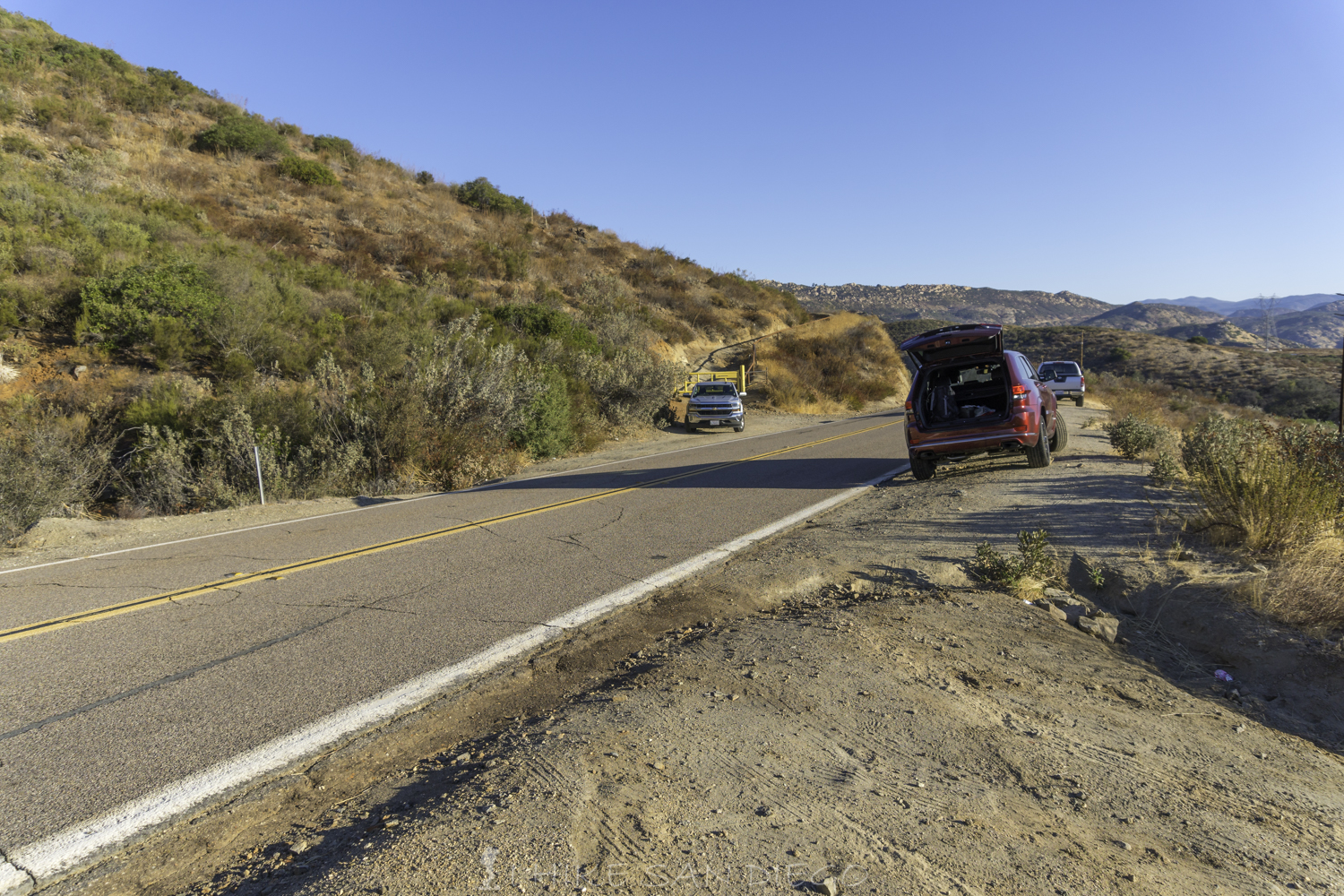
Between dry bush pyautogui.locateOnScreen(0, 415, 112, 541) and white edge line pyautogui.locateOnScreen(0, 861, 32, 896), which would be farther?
dry bush pyautogui.locateOnScreen(0, 415, 112, 541)

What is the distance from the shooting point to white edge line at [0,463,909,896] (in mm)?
2816

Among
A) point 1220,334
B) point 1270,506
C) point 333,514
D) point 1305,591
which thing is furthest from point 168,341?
point 1220,334

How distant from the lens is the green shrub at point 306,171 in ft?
118

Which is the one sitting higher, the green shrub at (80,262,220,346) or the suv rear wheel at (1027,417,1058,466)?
the green shrub at (80,262,220,346)

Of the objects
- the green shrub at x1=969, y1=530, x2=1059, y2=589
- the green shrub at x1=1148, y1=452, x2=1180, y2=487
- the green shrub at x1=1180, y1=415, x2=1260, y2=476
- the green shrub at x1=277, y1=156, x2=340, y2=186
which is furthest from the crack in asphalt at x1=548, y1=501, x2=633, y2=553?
the green shrub at x1=277, y1=156, x2=340, y2=186

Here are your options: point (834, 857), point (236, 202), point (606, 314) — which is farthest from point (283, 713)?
point (236, 202)

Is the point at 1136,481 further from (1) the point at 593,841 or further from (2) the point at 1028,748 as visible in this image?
(1) the point at 593,841

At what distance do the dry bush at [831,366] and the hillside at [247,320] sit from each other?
1.61 metres

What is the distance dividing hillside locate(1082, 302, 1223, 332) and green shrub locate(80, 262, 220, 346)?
114m

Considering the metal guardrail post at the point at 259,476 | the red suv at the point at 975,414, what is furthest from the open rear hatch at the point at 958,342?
the metal guardrail post at the point at 259,476

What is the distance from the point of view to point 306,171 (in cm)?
3622

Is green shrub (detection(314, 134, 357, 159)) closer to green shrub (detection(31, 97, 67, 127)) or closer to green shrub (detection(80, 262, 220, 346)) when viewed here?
green shrub (detection(31, 97, 67, 127))

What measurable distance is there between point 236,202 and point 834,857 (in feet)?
117

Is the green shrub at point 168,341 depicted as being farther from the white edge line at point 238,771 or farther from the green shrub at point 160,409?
the white edge line at point 238,771
